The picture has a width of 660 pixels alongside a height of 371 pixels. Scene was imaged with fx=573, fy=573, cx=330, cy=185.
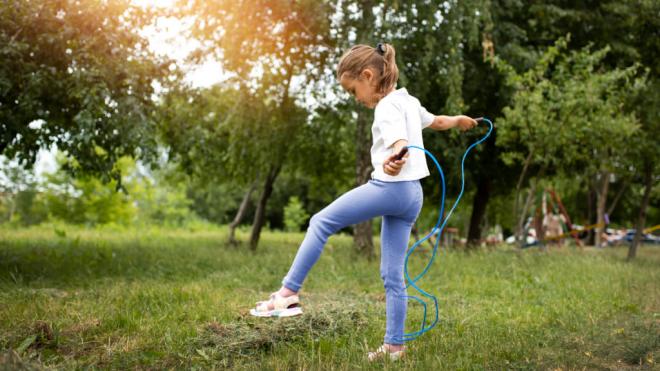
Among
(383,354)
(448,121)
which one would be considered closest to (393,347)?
(383,354)

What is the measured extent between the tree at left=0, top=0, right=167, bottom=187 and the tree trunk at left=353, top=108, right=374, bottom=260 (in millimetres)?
3921

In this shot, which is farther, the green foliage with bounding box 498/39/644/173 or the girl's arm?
the green foliage with bounding box 498/39/644/173

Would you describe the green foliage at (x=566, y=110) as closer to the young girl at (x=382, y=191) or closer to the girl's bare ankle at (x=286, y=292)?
the young girl at (x=382, y=191)

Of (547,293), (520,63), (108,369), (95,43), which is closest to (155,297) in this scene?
(108,369)

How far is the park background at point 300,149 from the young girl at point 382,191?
0.49m

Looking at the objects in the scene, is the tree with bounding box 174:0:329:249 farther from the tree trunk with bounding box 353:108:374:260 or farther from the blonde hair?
the blonde hair

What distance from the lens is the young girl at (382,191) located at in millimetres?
3340

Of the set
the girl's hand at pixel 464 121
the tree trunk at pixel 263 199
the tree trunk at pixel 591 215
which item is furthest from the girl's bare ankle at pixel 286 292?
the tree trunk at pixel 591 215

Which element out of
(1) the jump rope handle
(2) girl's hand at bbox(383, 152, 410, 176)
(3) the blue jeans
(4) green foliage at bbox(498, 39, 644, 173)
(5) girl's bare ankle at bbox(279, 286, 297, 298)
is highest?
(4) green foliage at bbox(498, 39, 644, 173)

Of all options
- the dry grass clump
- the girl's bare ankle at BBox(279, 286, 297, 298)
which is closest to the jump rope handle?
the girl's bare ankle at BBox(279, 286, 297, 298)

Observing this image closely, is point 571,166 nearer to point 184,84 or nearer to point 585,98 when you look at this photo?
point 585,98

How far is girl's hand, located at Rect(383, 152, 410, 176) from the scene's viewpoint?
3.16 metres

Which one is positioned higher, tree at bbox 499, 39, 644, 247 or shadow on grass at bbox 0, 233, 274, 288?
tree at bbox 499, 39, 644, 247

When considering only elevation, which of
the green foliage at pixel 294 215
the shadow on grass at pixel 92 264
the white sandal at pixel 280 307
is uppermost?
the white sandal at pixel 280 307
